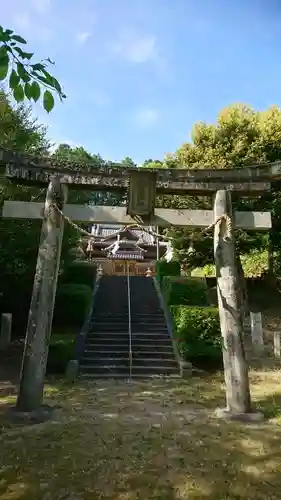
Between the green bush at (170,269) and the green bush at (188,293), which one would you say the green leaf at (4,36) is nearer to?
the green bush at (188,293)

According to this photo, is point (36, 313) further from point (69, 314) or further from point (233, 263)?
point (69, 314)

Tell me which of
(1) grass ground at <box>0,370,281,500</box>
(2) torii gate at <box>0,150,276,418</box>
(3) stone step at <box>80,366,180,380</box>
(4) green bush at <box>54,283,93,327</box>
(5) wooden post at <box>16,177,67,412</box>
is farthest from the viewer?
(4) green bush at <box>54,283,93,327</box>

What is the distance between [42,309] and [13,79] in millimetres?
4896

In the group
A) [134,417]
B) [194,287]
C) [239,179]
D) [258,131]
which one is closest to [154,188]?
[239,179]

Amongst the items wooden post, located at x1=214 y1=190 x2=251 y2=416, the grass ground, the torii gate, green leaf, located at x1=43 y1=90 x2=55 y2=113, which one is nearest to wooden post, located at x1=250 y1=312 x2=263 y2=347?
the grass ground

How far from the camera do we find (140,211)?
23.9 ft

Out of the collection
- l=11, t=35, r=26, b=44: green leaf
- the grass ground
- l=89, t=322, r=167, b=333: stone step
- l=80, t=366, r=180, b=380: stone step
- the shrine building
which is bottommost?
the grass ground

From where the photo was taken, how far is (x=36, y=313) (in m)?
6.70

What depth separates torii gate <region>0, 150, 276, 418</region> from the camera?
6770 millimetres

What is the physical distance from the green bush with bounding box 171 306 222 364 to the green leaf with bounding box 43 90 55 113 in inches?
375

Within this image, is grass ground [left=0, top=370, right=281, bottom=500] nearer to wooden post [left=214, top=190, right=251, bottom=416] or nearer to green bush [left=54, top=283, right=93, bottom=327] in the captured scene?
wooden post [left=214, top=190, right=251, bottom=416]

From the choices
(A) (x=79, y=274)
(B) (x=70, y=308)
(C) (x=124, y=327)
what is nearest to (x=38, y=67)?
(B) (x=70, y=308)

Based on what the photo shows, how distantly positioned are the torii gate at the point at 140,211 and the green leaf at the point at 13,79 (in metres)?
4.83

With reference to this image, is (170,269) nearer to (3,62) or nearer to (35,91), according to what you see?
(35,91)
